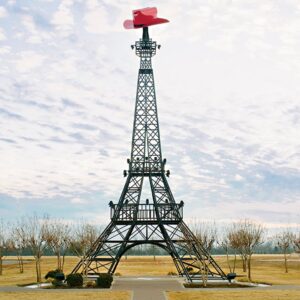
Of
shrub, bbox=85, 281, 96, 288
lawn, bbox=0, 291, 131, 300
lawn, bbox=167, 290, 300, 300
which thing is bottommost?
lawn, bbox=167, 290, 300, 300

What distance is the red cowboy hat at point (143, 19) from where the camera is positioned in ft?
178

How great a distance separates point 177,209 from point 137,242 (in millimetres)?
5419

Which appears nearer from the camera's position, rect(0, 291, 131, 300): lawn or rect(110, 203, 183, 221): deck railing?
rect(0, 291, 131, 300): lawn

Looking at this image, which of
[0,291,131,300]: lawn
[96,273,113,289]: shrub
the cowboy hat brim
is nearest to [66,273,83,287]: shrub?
[96,273,113,289]: shrub

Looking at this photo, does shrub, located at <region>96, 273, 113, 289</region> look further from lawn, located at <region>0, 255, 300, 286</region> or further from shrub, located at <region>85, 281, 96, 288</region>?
lawn, located at <region>0, 255, 300, 286</region>

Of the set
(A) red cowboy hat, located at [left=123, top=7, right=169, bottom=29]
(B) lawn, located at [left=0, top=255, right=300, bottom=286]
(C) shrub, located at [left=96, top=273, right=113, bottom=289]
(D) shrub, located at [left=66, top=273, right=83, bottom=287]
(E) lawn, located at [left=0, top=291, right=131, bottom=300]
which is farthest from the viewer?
(B) lawn, located at [left=0, top=255, right=300, bottom=286]

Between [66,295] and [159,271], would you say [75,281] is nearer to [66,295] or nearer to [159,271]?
[66,295]

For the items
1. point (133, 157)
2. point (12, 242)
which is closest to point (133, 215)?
point (133, 157)

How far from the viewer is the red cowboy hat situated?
54.3 m

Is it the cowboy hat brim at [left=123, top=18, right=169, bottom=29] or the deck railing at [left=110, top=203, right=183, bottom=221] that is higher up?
the cowboy hat brim at [left=123, top=18, right=169, bottom=29]

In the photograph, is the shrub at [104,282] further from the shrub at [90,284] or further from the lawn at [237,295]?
the lawn at [237,295]

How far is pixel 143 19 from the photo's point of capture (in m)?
54.8

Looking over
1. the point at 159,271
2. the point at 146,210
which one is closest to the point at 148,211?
the point at 146,210

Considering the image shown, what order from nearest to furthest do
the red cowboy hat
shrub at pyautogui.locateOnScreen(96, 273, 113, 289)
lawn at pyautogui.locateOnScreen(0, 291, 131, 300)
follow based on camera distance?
lawn at pyautogui.locateOnScreen(0, 291, 131, 300) → shrub at pyautogui.locateOnScreen(96, 273, 113, 289) → the red cowboy hat
